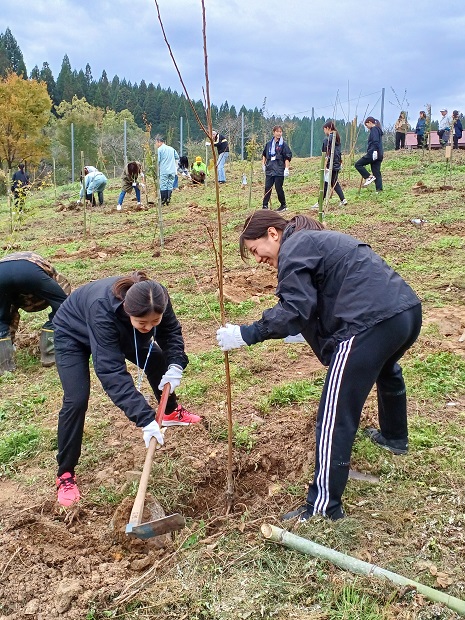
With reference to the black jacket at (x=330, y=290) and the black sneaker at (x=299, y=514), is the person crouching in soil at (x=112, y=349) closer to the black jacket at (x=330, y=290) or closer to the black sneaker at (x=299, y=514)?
the black jacket at (x=330, y=290)

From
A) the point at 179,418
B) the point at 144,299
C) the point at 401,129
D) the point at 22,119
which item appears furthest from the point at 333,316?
the point at 22,119

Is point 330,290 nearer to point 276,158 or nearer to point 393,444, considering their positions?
point 393,444

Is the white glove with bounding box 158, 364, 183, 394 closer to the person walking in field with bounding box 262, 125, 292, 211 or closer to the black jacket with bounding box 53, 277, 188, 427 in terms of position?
the black jacket with bounding box 53, 277, 188, 427

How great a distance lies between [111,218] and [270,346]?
9.13 m

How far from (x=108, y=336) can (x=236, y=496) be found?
1125mm

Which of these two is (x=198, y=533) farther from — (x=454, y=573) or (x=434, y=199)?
(x=434, y=199)

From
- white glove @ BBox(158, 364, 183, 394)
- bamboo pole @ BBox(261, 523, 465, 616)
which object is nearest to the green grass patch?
white glove @ BBox(158, 364, 183, 394)

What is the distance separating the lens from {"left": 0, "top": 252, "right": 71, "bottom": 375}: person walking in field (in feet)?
14.9

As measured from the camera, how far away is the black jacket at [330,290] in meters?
2.32

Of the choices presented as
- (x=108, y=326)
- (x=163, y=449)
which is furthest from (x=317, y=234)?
(x=163, y=449)

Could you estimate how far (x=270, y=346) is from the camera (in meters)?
5.12

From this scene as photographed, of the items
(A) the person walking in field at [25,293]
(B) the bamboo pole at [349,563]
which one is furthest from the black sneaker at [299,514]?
(A) the person walking in field at [25,293]

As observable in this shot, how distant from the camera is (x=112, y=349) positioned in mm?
2768

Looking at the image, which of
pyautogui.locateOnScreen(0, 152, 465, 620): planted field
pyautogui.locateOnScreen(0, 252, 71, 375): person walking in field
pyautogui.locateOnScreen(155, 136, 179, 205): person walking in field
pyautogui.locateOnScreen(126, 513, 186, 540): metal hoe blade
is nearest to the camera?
pyautogui.locateOnScreen(0, 152, 465, 620): planted field
